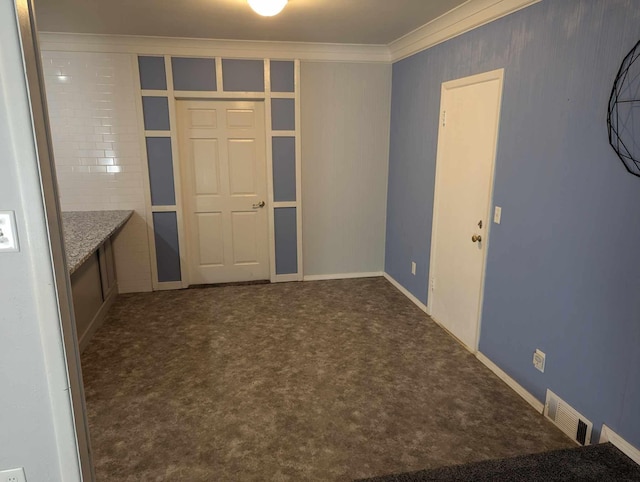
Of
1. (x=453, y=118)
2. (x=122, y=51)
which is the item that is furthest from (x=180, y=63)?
(x=453, y=118)

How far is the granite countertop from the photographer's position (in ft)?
9.35

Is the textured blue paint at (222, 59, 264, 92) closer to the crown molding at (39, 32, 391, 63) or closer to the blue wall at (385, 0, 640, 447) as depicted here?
the crown molding at (39, 32, 391, 63)

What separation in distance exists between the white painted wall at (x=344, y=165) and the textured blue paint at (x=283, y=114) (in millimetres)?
129

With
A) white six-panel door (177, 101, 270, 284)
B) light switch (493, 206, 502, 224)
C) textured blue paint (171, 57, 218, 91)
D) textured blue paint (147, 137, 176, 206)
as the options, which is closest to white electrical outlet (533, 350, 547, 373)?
light switch (493, 206, 502, 224)

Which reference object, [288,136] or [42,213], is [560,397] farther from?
[288,136]

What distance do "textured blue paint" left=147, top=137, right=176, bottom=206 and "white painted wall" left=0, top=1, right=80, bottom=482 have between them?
11.3 ft

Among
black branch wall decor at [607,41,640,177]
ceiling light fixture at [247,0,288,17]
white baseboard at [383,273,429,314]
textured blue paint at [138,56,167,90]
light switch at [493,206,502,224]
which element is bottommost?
white baseboard at [383,273,429,314]

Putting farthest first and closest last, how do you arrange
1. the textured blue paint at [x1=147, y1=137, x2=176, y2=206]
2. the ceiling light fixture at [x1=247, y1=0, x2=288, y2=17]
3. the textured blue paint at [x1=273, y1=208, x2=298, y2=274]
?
the textured blue paint at [x1=273, y1=208, x2=298, y2=274] < the textured blue paint at [x1=147, y1=137, x2=176, y2=206] < the ceiling light fixture at [x1=247, y1=0, x2=288, y2=17]

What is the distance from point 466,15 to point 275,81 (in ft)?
6.80

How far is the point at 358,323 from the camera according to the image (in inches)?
155

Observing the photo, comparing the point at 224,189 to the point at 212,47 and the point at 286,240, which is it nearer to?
the point at 286,240

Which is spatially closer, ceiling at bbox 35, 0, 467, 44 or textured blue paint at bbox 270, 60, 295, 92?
ceiling at bbox 35, 0, 467, 44

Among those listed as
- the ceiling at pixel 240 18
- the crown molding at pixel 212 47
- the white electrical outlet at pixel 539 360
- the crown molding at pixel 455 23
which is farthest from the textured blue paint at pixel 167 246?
the white electrical outlet at pixel 539 360

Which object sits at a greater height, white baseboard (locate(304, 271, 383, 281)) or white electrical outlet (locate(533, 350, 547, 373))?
white electrical outlet (locate(533, 350, 547, 373))
